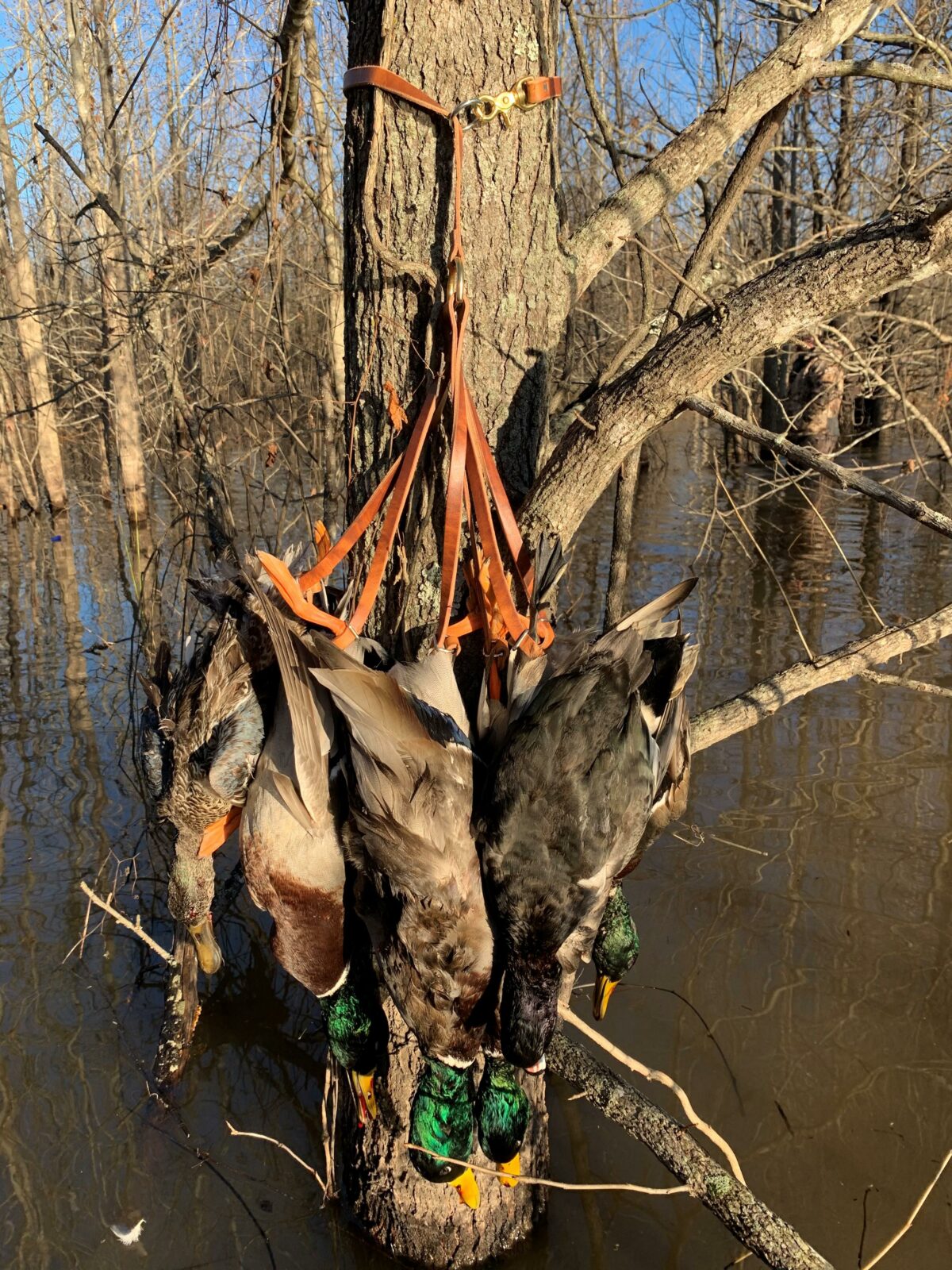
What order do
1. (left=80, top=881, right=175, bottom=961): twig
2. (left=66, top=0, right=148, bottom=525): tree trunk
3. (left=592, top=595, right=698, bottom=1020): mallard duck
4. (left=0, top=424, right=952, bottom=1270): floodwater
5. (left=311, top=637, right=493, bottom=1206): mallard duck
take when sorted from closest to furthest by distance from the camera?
(left=311, top=637, right=493, bottom=1206): mallard duck, (left=592, top=595, right=698, bottom=1020): mallard duck, (left=80, top=881, right=175, bottom=961): twig, (left=0, top=424, right=952, bottom=1270): floodwater, (left=66, top=0, right=148, bottom=525): tree trunk

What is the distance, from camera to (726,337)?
2061mm

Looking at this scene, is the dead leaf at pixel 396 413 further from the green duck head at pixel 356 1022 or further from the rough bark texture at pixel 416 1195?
the rough bark texture at pixel 416 1195

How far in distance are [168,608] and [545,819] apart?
708 cm

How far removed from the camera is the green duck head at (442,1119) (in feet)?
7.32

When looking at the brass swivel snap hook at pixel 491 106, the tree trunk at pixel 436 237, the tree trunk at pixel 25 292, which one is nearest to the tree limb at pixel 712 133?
the tree trunk at pixel 436 237

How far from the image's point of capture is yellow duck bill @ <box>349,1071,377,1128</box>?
2432 millimetres

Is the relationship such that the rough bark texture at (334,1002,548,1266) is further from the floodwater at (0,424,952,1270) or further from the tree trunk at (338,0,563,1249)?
the floodwater at (0,424,952,1270)

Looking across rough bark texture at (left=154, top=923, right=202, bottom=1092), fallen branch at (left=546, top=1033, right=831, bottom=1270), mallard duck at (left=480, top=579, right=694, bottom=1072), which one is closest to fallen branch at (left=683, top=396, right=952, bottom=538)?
mallard duck at (left=480, top=579, right=694, bottom=1072)

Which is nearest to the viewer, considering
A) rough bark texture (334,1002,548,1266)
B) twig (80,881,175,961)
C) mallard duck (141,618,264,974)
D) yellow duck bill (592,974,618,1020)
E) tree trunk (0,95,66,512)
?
mallard duck (141,618,264,974)

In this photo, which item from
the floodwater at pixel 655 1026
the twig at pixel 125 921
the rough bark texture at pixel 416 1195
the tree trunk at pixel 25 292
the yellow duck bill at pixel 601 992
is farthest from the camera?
the tree trunk at pixel 25 292

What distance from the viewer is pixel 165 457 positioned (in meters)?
6.98

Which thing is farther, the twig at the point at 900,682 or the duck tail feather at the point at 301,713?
the twig at the point at 900,682

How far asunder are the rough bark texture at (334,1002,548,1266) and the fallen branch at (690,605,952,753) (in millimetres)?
1212

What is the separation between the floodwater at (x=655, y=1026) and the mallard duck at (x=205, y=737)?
1.76 metres
